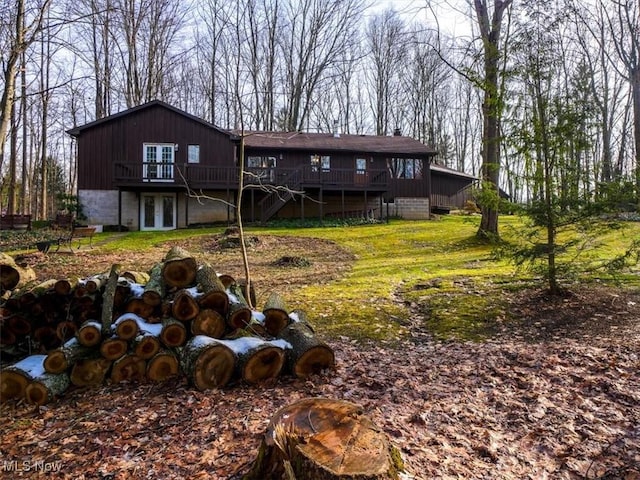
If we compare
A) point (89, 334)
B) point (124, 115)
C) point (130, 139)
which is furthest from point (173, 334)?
point (124, 115)

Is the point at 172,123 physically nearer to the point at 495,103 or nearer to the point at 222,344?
the point at 495,103

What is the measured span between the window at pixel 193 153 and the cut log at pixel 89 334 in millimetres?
18671

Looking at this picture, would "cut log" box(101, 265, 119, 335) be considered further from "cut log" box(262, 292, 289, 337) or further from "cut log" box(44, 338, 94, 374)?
"cut log" box(262, 292, 289, 337)

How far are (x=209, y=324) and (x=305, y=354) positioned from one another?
1071mm

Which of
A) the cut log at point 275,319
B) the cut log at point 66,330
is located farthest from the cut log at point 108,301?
the cut log at point 275,319

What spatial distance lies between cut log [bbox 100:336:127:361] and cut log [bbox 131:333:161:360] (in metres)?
0.12

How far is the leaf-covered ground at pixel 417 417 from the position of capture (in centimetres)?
262

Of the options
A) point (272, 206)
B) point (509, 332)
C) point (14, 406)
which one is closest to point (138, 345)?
point (14, 406)

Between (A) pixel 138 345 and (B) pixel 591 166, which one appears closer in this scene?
(A) pixel 138 345

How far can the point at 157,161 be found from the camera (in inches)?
834

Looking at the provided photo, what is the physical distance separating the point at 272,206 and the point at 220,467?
19064 mm

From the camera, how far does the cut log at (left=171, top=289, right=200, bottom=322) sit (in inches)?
165

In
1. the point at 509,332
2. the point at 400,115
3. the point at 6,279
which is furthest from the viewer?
the point at 400,115

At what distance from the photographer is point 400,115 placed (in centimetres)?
3869
